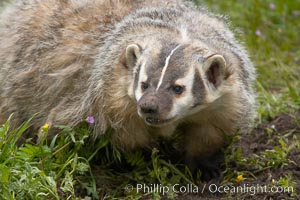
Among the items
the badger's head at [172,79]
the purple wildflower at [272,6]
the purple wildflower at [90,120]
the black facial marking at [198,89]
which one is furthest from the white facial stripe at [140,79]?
the purple wildflower at [272,6]

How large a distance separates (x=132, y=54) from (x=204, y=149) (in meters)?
0.87

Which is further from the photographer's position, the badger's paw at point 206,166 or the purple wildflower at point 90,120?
the badger's paw at point 206,166

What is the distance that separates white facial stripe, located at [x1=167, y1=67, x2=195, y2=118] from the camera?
14.3 ft

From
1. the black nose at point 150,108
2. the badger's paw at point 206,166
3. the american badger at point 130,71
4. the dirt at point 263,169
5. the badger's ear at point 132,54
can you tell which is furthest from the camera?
the badger's paw at point 206,166

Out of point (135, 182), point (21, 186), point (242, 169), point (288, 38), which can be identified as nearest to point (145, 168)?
point (135, 182)

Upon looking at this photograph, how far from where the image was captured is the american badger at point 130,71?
4445 mm

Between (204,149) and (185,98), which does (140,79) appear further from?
(204,149)

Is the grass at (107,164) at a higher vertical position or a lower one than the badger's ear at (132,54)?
lower

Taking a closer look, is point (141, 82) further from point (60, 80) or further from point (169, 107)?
point (60, 80)

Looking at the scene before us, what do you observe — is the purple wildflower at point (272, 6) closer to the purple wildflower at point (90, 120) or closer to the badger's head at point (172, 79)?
the badger's head at point (172, 79)

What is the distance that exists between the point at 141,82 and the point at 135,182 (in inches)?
34.1

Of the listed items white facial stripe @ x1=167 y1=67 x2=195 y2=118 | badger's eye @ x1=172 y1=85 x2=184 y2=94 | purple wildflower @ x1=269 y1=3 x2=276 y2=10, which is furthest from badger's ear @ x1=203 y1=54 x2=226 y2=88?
purple wildflower @ x1=269 y1=3 x2=276 y2=10

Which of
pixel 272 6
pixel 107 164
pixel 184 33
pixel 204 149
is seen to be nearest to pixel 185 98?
pixel 184 33

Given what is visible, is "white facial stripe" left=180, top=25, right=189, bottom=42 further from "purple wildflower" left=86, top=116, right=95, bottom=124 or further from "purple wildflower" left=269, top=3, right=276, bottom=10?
"purple wildflower" left=269, top=3, right=276, bottom=10
